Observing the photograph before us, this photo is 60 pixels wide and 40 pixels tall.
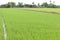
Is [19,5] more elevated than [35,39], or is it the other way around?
[35,39]

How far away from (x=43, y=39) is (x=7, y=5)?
123720mm

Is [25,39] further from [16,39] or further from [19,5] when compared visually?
[19,5]

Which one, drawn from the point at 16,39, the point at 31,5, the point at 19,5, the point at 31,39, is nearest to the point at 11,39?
the point at 16,39

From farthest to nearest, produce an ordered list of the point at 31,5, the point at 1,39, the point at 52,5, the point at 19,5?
the point at 19,5 → the point at 31,5 → the point at 52,5 → the point at 1,39

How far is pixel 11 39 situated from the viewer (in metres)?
9.11

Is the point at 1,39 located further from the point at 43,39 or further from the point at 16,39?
the point at 43,39

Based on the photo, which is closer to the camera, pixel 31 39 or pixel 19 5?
pixel 31 39

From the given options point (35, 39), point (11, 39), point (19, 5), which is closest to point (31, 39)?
point (35, 39)

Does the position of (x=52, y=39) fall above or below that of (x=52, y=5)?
above

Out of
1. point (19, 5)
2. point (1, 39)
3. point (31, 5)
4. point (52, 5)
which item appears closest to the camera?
point (1, 39)

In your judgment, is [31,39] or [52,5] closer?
[31,39]

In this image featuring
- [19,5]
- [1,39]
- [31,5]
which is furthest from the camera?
[19,5]

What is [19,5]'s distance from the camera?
13575 centimetres

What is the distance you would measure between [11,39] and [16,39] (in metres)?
0.22
